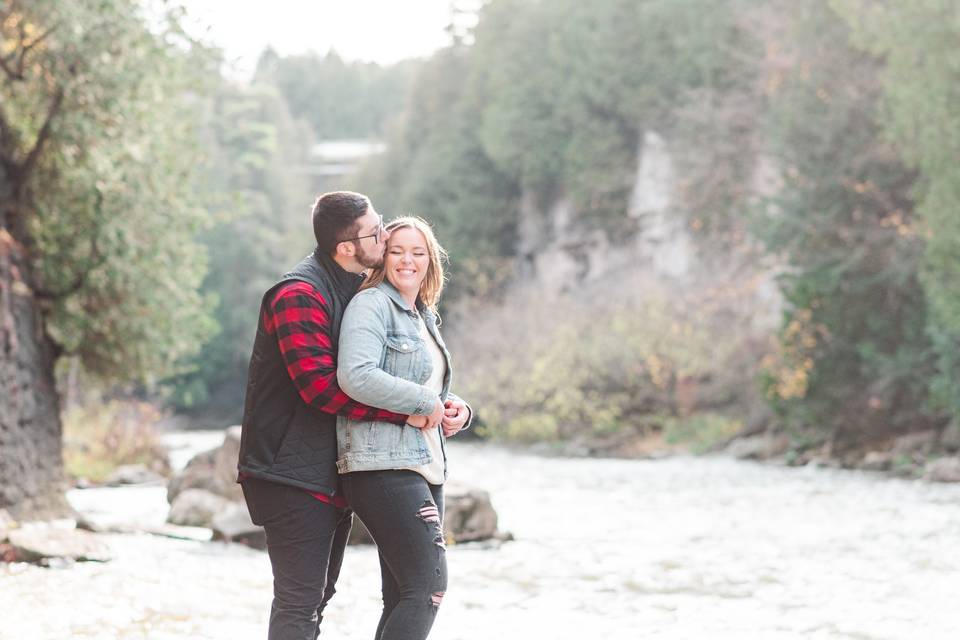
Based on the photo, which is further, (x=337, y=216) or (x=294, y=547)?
(x=337, y=216)

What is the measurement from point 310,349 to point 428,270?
56 cm

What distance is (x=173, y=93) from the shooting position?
11695 millimetres

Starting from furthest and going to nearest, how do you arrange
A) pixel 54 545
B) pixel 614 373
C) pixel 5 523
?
1. pixel 614 373
2. pixel 5 523
3. pixel 54 545

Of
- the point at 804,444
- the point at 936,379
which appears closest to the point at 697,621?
the point at 936,379

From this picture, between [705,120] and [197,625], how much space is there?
19.6 metres

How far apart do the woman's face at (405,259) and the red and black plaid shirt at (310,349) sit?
10.1 inches

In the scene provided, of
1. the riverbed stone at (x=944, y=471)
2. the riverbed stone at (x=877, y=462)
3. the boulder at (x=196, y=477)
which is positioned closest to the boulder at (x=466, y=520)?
the boulder at (x=196, y=477)

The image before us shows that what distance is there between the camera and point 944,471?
544 inches

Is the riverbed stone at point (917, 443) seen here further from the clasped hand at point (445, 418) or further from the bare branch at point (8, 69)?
the clasped hand at point (445, 418)

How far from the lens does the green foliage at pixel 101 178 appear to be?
9.92 metres

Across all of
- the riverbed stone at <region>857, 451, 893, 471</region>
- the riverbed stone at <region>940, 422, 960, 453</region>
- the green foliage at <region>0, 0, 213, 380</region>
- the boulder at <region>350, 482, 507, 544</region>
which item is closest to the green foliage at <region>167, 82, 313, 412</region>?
the riverbed stone at <region>857, 451, 893, 471</region>

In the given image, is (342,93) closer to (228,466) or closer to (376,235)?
(228,466)

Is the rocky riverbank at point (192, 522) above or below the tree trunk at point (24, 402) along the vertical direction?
below

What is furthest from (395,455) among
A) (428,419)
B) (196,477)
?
(196,477)
